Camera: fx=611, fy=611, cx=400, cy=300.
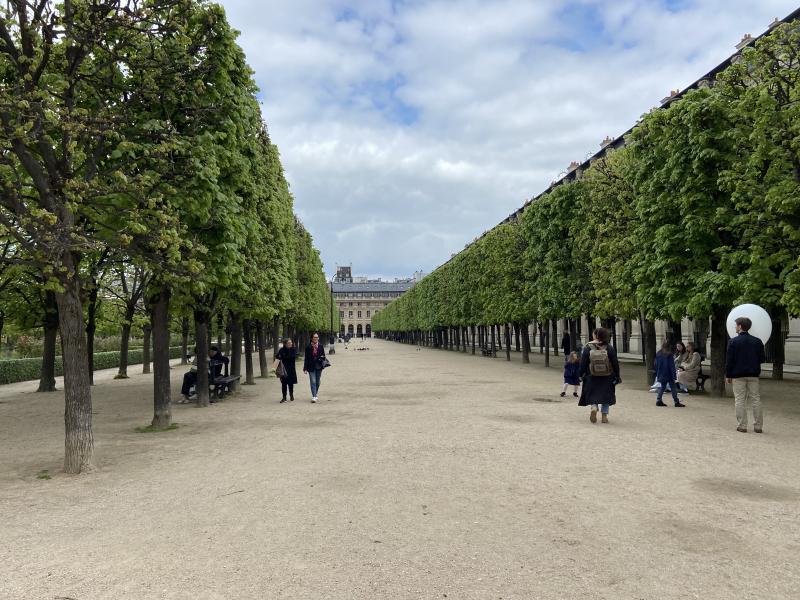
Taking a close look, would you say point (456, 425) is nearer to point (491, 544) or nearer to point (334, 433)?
point (334, 433)

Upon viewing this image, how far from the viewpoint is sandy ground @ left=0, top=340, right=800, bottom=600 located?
5.00 meters

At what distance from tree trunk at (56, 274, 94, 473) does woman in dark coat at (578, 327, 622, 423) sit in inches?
374

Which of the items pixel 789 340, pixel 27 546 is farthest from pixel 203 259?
pixel 789 340

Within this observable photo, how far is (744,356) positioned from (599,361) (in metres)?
2.69

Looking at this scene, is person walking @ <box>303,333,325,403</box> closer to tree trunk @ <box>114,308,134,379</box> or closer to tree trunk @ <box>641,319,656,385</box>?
tree trunk @ <box>641,319,656,385</box>

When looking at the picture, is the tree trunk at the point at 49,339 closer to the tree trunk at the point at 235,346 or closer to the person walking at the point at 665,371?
the tree trunk at the point at 235,346

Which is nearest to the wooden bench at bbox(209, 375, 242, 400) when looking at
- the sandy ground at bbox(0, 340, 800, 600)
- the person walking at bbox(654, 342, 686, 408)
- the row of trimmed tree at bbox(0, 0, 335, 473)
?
the row of trimmed tree at bbox(0, 0, 335, 473)

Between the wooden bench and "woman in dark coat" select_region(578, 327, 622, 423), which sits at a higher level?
"woman in dark coat" select_region(578, 327, 622, 423)

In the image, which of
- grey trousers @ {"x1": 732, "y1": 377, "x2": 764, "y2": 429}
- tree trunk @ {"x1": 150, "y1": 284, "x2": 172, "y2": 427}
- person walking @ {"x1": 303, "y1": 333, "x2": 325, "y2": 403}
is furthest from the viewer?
person walking @ {"x1": 303, "y1": 333, "x2": 325, "y2": 403}

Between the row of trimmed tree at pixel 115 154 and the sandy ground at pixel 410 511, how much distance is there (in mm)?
2118

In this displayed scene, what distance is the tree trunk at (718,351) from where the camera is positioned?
729 inches

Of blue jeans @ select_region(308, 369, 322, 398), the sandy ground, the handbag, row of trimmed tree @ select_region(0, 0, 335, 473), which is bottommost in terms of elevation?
the sandy ground

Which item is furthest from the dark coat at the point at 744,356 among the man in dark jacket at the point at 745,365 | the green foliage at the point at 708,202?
the green foliage at the point at 708,202

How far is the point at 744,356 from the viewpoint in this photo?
38.5 feet
